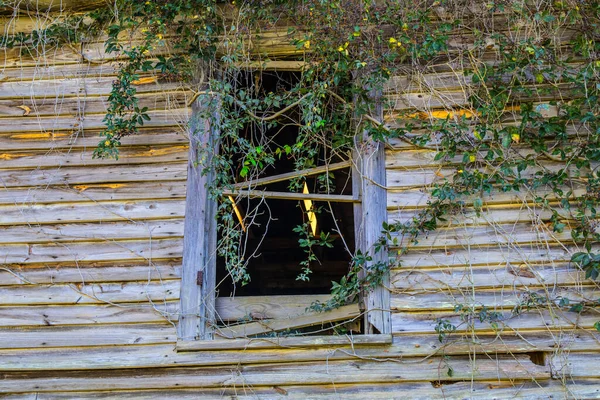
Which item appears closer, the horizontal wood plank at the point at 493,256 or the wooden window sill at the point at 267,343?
the wooden window sill at the point at 267,343

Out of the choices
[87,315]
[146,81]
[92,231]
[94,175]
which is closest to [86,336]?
[87,315]

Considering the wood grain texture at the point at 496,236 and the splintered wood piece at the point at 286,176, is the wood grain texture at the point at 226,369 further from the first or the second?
the splintered wood piece at the point at 286,176

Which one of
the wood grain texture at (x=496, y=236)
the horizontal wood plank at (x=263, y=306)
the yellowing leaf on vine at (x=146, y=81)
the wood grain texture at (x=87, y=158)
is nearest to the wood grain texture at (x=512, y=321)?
the wood grain texture at (x=496, y=236)

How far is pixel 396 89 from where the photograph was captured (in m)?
4.53

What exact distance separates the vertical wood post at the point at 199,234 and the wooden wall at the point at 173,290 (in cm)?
7

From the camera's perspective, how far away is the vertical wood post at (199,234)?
4109mm

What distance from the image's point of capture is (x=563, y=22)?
4.53 metres

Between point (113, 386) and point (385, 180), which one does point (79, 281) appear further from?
point (385, 180)

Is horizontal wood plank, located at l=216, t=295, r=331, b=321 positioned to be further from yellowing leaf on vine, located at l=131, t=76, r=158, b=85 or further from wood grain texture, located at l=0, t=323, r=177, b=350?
yellowing leaf on vine, located at l=131, t=76, r=158, b=85

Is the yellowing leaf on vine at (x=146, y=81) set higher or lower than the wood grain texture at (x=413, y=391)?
higher

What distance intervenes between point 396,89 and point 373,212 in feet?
2.86

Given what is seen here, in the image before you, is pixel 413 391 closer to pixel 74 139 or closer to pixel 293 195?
pixel 293 195

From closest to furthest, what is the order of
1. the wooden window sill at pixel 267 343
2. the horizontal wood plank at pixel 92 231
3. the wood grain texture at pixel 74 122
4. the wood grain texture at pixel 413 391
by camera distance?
the wood grain texture at pixel 413 391 → the wooden window sill at pixel 267 343 → the horizontal wood plank at pixel 92 231 → the wood grain texture at pixel 74 122

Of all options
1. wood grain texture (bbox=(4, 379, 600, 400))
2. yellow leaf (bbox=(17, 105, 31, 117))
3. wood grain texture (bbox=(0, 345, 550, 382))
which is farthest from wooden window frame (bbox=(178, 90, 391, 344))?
yellow leaf (bbox=(17, 105, 31, 117))
